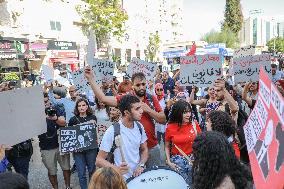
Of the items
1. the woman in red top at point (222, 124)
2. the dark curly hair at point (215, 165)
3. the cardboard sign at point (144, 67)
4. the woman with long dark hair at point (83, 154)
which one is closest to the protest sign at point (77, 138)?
the woman with long dark hair at point (83, 154)

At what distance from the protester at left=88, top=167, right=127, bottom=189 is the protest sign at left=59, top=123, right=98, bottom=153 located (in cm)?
342

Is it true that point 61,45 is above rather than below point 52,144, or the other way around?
above

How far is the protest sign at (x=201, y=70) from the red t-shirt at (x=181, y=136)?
1571mm

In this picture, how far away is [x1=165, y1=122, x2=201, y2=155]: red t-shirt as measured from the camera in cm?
475

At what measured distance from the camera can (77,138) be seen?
6.07 m

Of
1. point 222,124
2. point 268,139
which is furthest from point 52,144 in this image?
point 268,139

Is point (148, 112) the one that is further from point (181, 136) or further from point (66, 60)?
point (66, 60)

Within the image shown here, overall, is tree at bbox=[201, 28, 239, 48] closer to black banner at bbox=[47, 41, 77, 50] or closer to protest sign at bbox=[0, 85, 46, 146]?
black banner at bbox=[47, 41, 77, 50]

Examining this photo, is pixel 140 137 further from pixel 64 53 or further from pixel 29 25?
A: pixel 64 53

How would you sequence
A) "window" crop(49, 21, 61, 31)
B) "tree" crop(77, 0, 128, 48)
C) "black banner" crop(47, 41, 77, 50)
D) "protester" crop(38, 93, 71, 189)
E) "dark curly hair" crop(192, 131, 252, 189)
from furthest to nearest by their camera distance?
"tree" crop(77, 0, 128, 48), "window" crop(49, 21, 61, 31), "black banner" crop(47, 41, 77, 50), "protester" crop(38, 93, 71, 189), "dark curly hair" crop(192, 131, 252, 189)

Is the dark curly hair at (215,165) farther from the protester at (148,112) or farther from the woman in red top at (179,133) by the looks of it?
the woman in red top at (179,133)

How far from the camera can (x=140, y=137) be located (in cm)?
426

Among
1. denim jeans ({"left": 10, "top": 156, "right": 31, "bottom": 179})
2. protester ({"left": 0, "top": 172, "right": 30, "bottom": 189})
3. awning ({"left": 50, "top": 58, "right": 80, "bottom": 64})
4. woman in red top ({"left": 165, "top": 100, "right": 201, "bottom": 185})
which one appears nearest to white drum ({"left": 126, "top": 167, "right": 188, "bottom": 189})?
protester ({"left": 0, "top": 172, "right": 30, "bottom": 189})

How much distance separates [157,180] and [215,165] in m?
0.58
